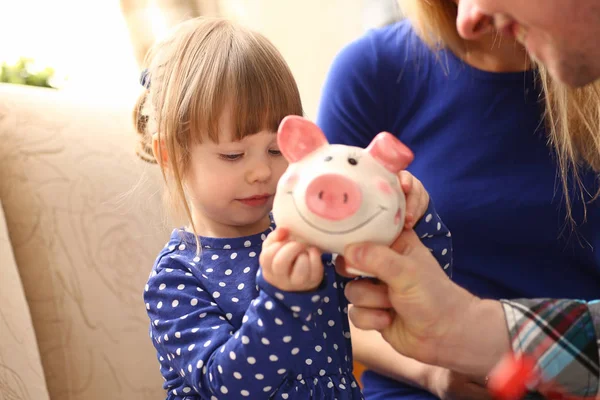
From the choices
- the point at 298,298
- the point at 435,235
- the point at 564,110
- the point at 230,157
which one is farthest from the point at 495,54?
the point at 298,298

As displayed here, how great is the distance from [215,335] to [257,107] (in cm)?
29

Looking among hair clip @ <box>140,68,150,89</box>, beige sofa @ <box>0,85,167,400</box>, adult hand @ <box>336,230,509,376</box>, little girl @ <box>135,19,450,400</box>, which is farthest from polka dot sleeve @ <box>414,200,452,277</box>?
beige sofa @ <box>0,85,167,400</box>

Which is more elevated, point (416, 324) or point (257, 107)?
point (257, 107)

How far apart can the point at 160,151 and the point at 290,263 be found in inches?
13.5

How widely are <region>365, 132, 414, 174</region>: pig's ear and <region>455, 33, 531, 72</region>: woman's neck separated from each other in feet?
1.46

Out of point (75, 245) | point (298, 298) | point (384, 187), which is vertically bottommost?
point (75, 245)

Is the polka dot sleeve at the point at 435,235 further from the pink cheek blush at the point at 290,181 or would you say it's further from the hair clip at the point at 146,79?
the hair clip at the point at 146,79

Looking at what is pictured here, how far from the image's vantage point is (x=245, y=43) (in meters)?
0.87

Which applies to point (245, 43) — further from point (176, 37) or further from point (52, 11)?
point (52, 11)

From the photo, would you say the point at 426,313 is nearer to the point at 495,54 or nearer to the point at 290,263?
the point at 290,263

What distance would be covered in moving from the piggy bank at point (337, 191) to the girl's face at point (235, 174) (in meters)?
0.18

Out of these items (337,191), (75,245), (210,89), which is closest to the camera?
(337,191)

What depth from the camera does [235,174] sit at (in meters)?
0.83

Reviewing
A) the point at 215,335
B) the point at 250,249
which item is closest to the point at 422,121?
the point at 250,249
